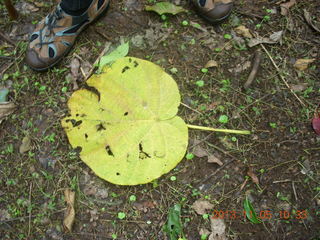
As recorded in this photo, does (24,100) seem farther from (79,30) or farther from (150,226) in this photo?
(150,226)

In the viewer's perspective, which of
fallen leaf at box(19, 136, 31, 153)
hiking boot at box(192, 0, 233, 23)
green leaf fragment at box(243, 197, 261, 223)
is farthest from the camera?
hiking boot at box(192, 0, 233, 23)

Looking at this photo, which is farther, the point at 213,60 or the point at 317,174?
the point at 213,60

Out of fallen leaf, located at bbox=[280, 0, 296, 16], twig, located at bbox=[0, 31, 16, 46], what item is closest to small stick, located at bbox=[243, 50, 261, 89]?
fallen leaf, located at bbox=[280, 0, 296, 16]

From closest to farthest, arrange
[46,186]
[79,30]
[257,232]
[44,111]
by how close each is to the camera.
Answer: [257,232] < [46,186] < [44,111] < [79,30]

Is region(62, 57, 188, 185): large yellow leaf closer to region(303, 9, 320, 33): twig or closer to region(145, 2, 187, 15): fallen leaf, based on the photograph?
region(145, 2, 187, 15): fallen leaf

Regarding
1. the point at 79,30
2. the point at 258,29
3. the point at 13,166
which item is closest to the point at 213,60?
the point at 258,29

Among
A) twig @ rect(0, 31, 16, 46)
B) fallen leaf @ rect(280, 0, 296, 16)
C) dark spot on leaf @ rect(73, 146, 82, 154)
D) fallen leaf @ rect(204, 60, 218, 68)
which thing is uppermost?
fallen leaf @ rect(280, 0, 296, 16)
